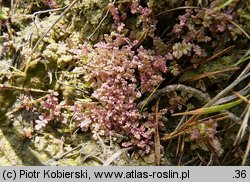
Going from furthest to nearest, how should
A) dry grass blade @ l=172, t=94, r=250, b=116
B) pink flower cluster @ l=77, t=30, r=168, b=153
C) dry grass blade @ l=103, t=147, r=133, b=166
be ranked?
1. pink flower cluster @ l=77, t=30, r=168, b=153
2. dry grass blade @ l=103, t=147, r=133, b=166
3. dry grass blade @ l=172, t=94, r=250, b=116

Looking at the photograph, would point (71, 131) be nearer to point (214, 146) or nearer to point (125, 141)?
point (125, 141)

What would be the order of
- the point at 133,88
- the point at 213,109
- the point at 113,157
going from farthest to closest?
the point at 133,88 → the point at 113,157 → the point at 213,109

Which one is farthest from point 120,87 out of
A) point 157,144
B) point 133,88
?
point 157,144

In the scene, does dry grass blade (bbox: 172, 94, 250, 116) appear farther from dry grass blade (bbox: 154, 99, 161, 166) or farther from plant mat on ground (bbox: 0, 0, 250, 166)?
dry grass blade (bbox: 154, 99, 161, 166)

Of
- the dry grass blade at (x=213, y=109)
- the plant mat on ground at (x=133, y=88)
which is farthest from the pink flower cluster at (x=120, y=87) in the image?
the dry grass blade at (x=213, y=109)

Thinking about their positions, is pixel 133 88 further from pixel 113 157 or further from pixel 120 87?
pixel 113 157

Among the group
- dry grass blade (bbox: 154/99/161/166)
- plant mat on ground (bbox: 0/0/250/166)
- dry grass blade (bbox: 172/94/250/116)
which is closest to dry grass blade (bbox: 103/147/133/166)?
plant mat on ground (bbox: 0/0/250/166)

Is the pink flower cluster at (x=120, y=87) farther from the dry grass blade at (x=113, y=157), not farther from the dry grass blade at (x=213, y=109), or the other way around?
the dry grass blade at (x=213, y=109)

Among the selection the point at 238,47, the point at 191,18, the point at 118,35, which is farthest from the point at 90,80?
the point at 238,47
